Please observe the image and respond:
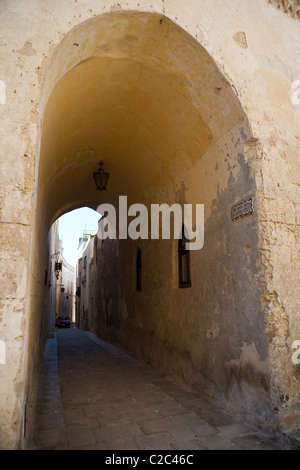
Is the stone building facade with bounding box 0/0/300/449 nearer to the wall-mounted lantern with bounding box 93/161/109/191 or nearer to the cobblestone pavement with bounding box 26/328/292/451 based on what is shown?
the cobblestone pavement with bounding box 26/328/292/451

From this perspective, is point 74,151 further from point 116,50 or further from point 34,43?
point 34,43

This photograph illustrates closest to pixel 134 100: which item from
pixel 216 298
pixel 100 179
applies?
pixel 100 179

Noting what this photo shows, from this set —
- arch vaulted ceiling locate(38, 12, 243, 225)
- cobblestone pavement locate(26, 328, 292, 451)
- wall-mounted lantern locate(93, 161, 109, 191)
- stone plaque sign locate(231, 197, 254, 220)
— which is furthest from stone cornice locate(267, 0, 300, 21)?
cobblestone pavement locate(26, 328, 292, 451)

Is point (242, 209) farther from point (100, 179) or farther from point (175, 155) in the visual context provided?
point (100, 179)

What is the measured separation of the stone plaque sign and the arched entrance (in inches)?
1.9

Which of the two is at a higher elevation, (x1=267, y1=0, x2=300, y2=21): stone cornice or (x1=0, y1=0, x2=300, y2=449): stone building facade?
(x1=267, y1=0, x2=300, y2=21): stone cornice

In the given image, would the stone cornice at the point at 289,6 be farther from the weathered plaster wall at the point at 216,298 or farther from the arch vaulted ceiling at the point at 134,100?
the weathered plaster wall at the point at 216,298

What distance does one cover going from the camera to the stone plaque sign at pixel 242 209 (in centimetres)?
343

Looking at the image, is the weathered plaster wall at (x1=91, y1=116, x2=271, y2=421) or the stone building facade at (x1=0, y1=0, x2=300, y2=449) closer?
the stone building facade at (x1=0, y1=0, x2=300, y2=449)

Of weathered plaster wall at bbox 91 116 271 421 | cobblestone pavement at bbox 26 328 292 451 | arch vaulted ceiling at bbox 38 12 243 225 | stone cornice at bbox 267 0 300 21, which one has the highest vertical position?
stone cornice at bbox 267 0 300 21

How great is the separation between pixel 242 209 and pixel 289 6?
309 centimetres

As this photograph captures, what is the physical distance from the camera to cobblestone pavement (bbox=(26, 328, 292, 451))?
9.42ft
